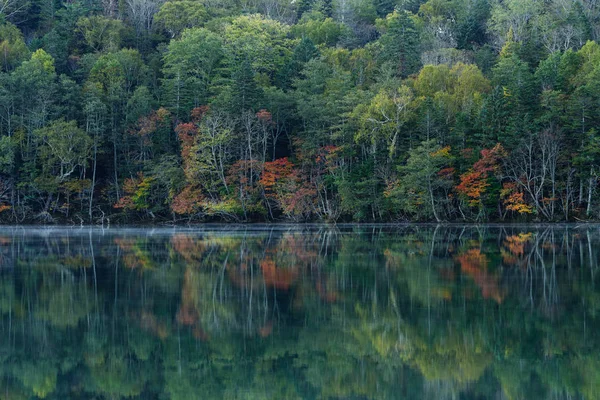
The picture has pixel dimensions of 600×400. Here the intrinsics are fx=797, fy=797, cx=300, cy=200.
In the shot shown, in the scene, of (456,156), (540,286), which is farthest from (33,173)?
(540,286)

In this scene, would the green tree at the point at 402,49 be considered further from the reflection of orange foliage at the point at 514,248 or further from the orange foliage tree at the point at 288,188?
the reflection of orange foliage at the point at 514,248

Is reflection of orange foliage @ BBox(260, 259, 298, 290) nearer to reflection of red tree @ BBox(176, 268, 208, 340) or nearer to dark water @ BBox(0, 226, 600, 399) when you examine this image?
dark water @ BBox(0, 226, 600, 399)

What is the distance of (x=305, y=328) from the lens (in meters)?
13.2

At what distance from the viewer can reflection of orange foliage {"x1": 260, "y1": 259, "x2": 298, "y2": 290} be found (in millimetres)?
18422

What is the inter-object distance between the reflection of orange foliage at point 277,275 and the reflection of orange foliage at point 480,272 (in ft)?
14.3

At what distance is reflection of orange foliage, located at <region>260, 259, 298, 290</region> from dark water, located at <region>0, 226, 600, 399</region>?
0.20 ft

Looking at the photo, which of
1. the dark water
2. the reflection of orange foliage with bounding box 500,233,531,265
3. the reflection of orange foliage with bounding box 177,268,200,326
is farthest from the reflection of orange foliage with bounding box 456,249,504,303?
the reflection of orange foliage with bounding box 177,268,200,326

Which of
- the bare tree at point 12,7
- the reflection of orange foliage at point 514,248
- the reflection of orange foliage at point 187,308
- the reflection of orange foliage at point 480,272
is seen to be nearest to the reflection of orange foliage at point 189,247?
the reflection of orange foliage at point 187,308

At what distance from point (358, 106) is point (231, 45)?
685 inches

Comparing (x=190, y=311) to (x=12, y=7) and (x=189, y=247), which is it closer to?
(x=189, y=247)

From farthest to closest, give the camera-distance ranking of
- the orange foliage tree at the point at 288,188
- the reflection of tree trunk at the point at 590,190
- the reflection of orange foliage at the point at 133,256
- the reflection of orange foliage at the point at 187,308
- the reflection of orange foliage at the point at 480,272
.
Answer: the orange foliage tree at the point at 288,188
the reflection of tree trunk at the point at 590,190
the reflection of orange foliage at the point at 133,256
the reflection of orange foliage at the point at 480,272
the reflection of orange foliage at the point at 187,308

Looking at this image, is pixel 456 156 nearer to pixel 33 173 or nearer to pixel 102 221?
pixel 102 221

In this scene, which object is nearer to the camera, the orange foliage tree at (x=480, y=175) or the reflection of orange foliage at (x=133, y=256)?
the reflection of orange foliage at (x=133, y=256)

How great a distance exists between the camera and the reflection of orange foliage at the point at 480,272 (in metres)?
16.4
